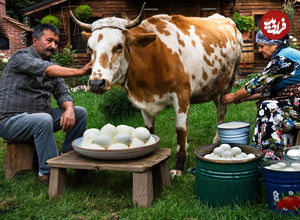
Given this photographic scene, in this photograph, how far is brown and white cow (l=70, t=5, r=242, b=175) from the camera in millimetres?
3309

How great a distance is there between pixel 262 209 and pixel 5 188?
247cm

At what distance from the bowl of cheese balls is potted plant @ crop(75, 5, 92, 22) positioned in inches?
426

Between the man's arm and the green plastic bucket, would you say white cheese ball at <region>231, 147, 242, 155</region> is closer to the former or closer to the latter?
the green plastic bucket

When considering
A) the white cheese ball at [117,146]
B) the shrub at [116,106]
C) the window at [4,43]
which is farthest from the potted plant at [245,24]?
the white cheese ball at [117,146]

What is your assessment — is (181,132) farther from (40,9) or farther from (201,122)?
(40,9)

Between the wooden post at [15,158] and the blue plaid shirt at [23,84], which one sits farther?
the wooden post at [15,158]

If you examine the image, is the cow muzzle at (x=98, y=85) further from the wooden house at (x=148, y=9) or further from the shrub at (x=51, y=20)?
the wooden house at (x=148, y=9)

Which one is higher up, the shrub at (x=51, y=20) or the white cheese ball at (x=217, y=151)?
the shrub at (x=51, y=20)

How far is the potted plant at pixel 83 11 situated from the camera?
1311 cm

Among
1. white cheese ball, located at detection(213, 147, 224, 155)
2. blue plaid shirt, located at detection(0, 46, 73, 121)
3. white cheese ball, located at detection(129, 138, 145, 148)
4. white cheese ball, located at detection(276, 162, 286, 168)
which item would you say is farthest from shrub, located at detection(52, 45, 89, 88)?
white cheese ball, located at detection(276, 162, 286, 168)

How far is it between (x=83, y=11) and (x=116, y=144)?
36.5 ft

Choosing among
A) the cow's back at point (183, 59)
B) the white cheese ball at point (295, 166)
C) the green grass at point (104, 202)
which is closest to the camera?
the white cheese ball at point (295, 166)

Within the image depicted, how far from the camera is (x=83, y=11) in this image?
13.2 m

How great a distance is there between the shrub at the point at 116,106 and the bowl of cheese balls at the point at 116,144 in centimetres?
322
